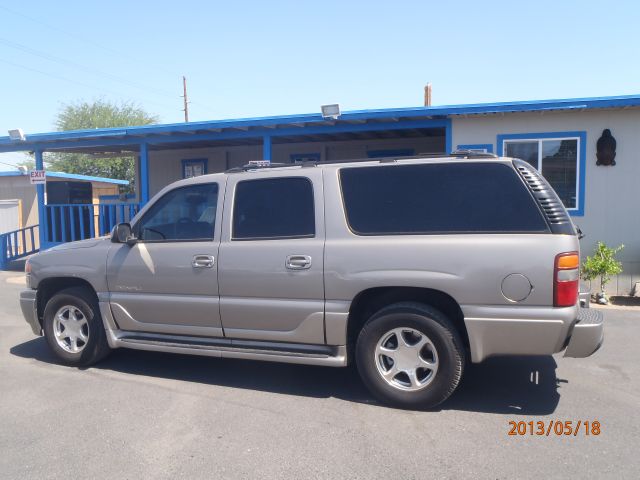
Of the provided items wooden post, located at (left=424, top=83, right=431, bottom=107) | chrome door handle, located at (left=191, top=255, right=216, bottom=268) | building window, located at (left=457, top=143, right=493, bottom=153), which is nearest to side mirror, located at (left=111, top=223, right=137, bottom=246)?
chrome door handle, located at (left=191, top=255, right=216, bottom=268)

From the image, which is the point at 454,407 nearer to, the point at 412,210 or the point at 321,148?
the point at 412,210

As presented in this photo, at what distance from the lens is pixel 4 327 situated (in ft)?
24.2

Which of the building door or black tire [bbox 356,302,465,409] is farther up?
the building door

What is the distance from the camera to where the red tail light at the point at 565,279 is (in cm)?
375

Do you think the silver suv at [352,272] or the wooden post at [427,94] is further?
the wooden post at [427,94]

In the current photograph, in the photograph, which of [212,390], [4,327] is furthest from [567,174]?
[4,327]

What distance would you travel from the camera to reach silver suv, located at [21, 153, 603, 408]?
389 cm

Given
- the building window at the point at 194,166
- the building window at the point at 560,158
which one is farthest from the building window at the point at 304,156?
the building window at the point at 560,158

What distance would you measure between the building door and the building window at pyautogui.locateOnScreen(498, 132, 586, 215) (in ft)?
55.5

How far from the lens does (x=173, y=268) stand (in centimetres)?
486

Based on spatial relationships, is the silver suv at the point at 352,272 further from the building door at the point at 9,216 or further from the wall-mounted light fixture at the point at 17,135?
the building door at the point at 9,216

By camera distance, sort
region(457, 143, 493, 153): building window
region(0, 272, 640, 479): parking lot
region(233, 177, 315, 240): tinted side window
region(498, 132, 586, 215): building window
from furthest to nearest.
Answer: region(457, 143, 493, 153): building window → region(498, 132, 586, 215): building window → region(233, 177, 315, 240): tinted side window → region(0, 272, 640, 479): parking lot

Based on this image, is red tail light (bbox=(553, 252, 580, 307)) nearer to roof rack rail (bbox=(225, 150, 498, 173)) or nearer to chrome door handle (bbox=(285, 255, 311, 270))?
roof rack rail (bbox=(225, 150, 498, 173))

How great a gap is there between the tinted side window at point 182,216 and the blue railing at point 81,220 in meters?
7.92
